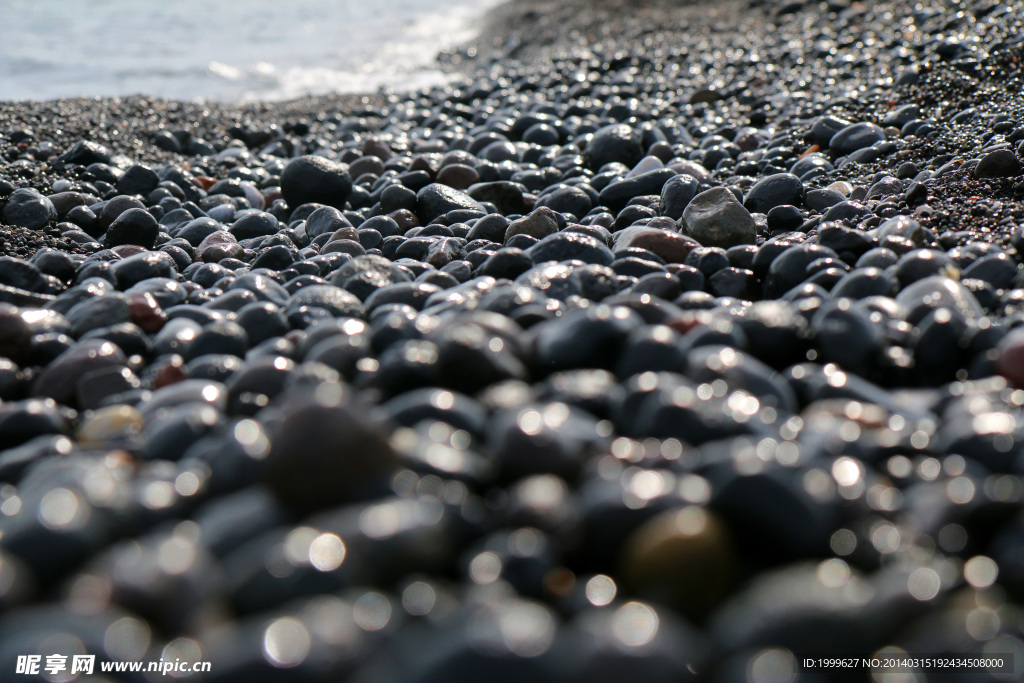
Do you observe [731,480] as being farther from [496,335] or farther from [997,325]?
[997,325]

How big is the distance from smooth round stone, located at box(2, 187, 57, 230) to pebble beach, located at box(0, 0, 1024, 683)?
2cm

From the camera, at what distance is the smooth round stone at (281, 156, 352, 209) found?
4.27 meters

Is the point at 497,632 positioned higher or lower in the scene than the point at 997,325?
lower

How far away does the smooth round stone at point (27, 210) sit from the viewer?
3.72m

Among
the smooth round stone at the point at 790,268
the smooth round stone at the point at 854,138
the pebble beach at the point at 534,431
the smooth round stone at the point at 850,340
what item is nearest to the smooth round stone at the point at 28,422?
the pebble beach at the point at 534,431

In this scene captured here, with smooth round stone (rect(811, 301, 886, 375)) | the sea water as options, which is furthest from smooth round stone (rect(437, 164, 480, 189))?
the sea water

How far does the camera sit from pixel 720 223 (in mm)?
3209

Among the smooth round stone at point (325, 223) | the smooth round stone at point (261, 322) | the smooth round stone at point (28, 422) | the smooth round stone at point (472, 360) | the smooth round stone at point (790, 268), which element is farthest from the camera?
the smooth round stone at point (325, 223)

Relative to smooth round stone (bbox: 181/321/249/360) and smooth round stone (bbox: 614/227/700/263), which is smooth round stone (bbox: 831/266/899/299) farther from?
smooth round stone (bbox: 181/321/249/360)

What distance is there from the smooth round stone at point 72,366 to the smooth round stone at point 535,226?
5.51 ft

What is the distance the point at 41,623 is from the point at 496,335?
1.11 m

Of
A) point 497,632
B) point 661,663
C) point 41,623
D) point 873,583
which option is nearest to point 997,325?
point 873,583

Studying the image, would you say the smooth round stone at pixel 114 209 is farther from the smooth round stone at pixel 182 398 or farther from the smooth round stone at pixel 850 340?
the smooth round stone at pixel 850 340

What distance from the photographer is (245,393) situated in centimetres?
187
